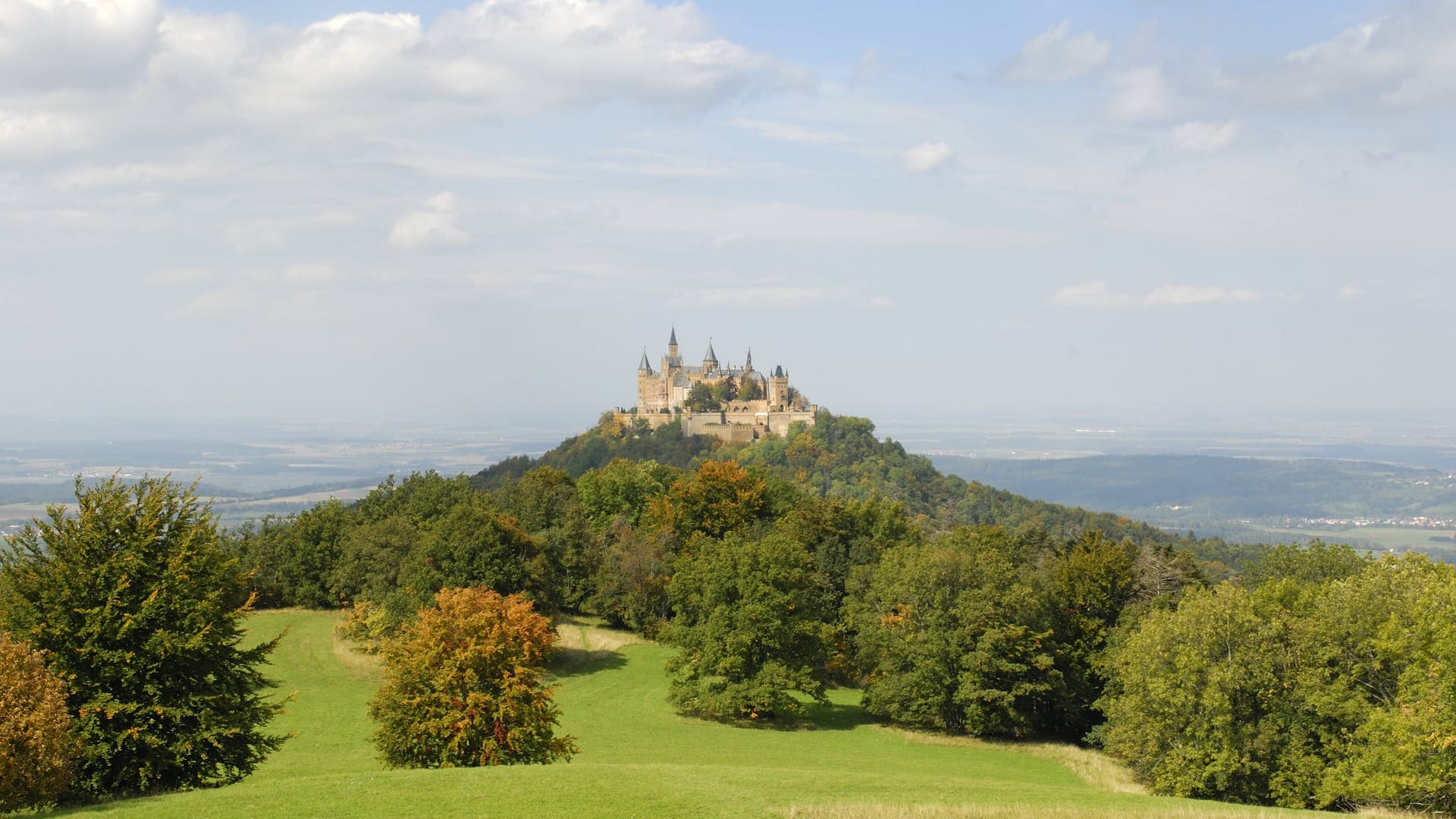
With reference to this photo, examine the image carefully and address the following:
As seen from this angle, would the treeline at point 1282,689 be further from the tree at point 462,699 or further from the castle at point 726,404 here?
the castle at point 726,404

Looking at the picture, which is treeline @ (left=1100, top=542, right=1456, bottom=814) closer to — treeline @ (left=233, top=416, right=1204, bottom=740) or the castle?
treeline @ (left=233, top=416, right=1204, bottom=740)

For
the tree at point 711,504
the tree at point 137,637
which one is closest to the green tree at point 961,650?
the tree at point 711,504

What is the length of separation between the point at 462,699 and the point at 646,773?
16.6 ft

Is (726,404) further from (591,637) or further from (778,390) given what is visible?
(591,637)

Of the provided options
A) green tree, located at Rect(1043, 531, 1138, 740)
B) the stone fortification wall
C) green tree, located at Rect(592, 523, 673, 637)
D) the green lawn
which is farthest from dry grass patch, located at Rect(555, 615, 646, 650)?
the stone fortification wall

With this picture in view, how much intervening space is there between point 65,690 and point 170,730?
1.88 metres

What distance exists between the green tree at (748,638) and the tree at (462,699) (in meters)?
14.1

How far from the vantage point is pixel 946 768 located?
105ft

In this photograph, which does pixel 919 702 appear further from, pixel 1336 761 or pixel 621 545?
pixel 621 545

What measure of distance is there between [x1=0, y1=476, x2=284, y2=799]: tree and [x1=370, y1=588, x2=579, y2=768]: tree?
3.44m

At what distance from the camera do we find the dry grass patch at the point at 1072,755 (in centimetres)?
3128

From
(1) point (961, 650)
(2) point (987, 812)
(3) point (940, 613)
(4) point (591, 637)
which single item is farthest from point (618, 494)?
(2) point (987, 812)

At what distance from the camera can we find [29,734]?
647 inches

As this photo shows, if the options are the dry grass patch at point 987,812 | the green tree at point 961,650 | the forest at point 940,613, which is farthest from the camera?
the green tree at point 961,650
